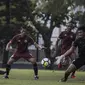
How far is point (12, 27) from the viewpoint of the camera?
2966 centimetres

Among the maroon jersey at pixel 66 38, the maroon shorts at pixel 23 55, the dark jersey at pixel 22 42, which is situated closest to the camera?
the maroon shorts at pixel 23 55

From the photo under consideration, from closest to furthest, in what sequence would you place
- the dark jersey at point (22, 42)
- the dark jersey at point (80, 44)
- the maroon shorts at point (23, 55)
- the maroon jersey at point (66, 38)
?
the dark jersey at point (80, 44), the maroon shorts at point (23, 55), the dark jersey at point (22, 42), the maroon jersey at point (66, 38)

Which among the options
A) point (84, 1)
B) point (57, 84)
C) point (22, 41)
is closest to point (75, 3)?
point (84, 1)

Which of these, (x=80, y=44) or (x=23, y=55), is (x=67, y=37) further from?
(x=80, y=44)

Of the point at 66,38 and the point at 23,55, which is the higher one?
the point at 66,38

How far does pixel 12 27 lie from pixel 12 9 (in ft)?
5.00

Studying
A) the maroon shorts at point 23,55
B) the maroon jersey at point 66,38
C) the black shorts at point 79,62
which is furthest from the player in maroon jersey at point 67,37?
the black shorts at point 79,62

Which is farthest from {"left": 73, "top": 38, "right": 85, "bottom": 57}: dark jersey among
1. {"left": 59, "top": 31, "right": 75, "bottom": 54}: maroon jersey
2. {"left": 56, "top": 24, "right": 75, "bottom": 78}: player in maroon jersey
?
{"left": 59, "top": 31, "right": 75, "bottom": 54}: maroon jersey

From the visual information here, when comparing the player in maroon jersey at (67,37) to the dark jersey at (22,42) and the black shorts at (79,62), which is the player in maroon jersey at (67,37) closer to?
the dark jersey at (22,42)

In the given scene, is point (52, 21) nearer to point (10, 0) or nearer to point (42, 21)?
point (42, 21)

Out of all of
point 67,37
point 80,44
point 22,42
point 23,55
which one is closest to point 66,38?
point 67,37

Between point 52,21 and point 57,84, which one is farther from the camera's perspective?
point 52,21

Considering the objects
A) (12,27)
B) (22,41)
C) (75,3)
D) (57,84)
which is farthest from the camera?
(12,27)

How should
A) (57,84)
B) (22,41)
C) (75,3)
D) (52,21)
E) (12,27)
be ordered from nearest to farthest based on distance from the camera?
1. (57,84)
2. (22,41)
3. (75,3)
4. (12,27)
5. (52,21)
